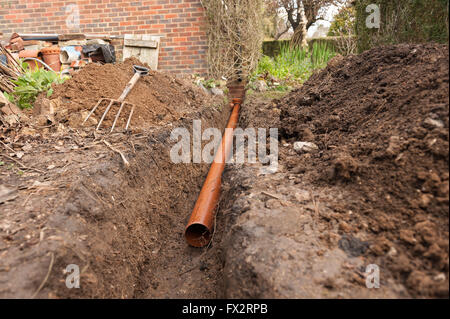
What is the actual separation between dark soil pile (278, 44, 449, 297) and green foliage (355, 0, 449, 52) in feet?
2.16

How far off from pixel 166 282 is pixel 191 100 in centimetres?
364

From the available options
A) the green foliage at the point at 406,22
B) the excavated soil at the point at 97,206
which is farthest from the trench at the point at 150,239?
the green foliage at the point at 406,22

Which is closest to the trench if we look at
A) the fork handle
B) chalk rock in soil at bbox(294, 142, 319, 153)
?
the fork handle

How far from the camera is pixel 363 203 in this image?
191cm

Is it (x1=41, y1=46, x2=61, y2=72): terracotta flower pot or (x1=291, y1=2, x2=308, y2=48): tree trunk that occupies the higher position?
(x1=291, y1=2, x2=308, y2=48): tree trunk

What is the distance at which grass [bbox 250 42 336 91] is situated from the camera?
23.0ft

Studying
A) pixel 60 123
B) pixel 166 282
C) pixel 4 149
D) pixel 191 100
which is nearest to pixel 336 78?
pixel 191 100

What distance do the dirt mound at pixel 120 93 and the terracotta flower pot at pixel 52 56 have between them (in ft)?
8.68

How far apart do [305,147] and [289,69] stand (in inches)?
204

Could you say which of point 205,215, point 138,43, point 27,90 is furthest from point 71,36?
point 205,215

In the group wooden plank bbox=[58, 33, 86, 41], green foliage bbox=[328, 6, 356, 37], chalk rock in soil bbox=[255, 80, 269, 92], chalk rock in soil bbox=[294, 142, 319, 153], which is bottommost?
chalk rock in soil bbox=[294, 142, 319, 153]

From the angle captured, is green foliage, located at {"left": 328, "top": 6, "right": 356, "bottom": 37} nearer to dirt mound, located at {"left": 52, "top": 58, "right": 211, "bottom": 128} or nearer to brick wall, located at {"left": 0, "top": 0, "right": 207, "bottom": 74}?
brick wall, located at {"left": 0, "top": 0, "right": 207, "bottom": 74}

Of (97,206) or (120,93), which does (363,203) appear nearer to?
(97,206)

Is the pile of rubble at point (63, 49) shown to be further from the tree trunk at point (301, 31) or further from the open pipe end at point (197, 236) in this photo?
the tree trunk at point (301, 31)
